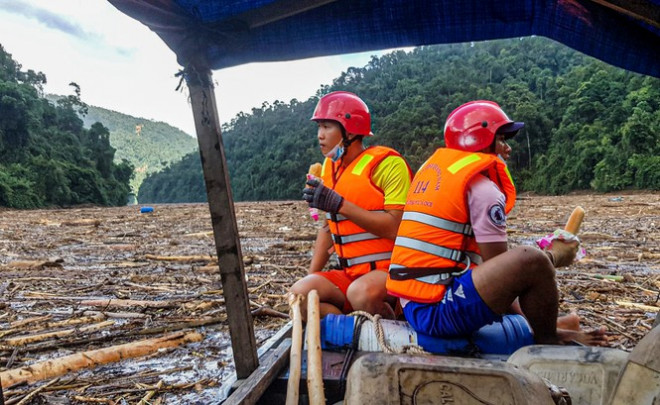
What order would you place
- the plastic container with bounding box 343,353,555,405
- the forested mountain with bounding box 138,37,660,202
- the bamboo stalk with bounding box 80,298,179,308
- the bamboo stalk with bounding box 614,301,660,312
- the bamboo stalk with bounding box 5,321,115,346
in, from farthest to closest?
the forested mountain with bounding box 138,37,660,202
the bamboo stalk with bounding box 80,298,179,308
the bamboo stalk with bounding box 614,301,660,312
the bamboo stalk with bounding box 5,321,115,346
the plastic container with bounding box 343,353,555,405

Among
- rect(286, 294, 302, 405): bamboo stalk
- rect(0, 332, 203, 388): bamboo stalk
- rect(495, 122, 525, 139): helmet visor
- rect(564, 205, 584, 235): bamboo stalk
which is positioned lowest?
rect(0, 332, 203, 388): bamboo stalk

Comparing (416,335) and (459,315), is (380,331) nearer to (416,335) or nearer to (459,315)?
(416,335)

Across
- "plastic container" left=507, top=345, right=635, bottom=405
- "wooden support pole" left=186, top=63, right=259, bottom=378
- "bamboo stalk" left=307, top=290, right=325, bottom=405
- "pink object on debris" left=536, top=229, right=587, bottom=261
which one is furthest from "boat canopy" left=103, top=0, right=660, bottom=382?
"plastic container" left=507, top=345, right=635, bottom=405

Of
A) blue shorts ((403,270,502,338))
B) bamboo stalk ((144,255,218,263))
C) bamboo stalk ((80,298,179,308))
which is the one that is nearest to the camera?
blue shorts ((403,270,502,338))

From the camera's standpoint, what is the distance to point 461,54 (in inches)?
3762

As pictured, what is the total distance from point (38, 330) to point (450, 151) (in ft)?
13.0

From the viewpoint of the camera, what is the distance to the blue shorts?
2.59m

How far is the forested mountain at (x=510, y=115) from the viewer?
37125 millimetres

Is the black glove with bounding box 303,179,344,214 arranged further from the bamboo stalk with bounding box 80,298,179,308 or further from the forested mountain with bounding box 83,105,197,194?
the forested mountain with bounding box 83,105,197,194

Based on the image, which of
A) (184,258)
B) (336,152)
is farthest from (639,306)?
(184,258)

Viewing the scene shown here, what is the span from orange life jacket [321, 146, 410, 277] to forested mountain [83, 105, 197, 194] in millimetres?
126797

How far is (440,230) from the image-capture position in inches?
106

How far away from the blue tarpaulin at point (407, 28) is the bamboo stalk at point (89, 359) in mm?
2309

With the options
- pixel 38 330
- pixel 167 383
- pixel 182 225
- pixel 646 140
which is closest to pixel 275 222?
pixel 182 225
